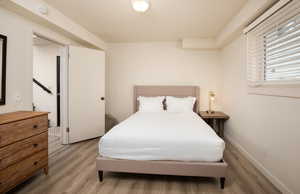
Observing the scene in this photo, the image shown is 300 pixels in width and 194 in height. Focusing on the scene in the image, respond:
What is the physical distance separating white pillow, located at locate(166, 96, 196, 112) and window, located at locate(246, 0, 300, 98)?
52.5 inches

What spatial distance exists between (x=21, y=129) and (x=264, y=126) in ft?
9.53

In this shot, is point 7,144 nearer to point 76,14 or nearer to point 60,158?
point 60,158

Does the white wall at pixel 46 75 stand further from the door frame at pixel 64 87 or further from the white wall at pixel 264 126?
the white wall at pixel 264 126

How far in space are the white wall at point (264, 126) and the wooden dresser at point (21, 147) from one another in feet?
9.16

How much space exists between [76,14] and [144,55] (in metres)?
1.90

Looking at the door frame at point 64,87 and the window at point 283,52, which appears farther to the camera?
the door frame at point 64,87

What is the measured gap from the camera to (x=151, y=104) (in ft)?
11.8

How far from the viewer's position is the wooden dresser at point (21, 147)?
1492 mm

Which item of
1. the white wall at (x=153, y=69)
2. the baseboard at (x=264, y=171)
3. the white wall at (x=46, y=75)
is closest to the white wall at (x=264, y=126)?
the baseboard at (x=264, y=171)

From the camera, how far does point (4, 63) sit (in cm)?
191

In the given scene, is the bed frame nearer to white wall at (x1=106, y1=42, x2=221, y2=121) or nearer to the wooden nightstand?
the wooden nightstand

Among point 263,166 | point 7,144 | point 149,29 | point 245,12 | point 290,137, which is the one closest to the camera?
point 7,144

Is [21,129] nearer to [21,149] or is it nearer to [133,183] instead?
[21,149]

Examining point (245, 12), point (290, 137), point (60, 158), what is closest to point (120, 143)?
point (60, 158)
